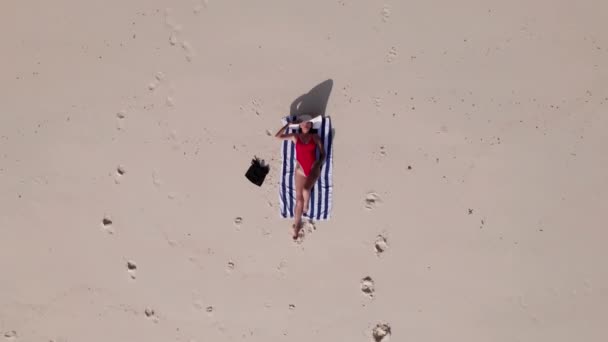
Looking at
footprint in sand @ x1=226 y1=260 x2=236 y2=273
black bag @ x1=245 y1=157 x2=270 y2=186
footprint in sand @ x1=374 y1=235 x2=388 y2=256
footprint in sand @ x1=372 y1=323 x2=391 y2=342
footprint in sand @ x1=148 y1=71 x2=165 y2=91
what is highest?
footprint in sand @ x1=148 y1=71 x2=165 y2=91

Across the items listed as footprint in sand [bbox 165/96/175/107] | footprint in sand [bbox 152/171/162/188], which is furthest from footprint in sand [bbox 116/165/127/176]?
footprint in sand [bbox 165/96/175/107]

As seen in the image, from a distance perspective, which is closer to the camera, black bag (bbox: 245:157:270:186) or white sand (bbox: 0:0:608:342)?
white sand (bbox: 0:0:608:342)

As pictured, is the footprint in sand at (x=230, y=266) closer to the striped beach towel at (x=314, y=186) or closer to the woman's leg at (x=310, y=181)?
the striped beach towel at (x=314, y=186)

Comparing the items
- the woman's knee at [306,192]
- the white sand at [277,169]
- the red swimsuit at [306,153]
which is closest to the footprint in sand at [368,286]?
the white sand at [277,169]

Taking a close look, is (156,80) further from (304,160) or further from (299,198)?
(299,198)

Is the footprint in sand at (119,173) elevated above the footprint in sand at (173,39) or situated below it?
below

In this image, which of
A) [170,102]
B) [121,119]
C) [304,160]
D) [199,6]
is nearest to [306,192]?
[304,160]

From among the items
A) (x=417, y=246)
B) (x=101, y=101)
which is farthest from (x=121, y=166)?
(x=417, y=246)

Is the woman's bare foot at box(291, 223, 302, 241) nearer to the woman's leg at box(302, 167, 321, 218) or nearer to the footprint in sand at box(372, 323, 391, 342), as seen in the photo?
the woman's leg at box(302, 167, 321, 218)
